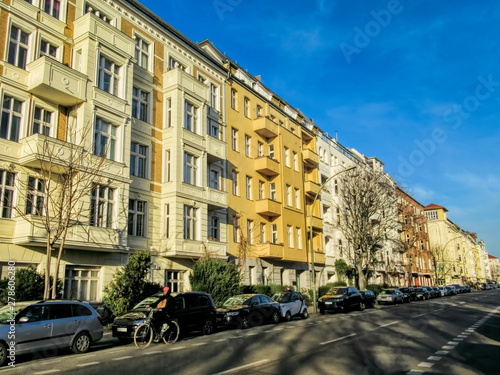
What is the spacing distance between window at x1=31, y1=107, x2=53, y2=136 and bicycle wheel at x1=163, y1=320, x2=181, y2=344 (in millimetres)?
11147

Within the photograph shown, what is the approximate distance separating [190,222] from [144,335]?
12852 millimetres

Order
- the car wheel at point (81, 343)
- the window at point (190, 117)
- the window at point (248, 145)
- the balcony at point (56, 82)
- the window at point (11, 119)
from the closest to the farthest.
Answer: the car wheel at point (81, 343), the window at point (11, 119), the balcony at point (56, 82), the window at point (190, 117), the window at point (248, 145)

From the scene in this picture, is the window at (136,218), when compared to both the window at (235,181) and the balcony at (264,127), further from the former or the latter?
the balcony at (264,127)

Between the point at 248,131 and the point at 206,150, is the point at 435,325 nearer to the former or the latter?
the point at 206,150

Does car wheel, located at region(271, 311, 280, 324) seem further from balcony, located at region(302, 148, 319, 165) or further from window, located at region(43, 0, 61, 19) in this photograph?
balcony, located at region(302, 148, 319, 165)

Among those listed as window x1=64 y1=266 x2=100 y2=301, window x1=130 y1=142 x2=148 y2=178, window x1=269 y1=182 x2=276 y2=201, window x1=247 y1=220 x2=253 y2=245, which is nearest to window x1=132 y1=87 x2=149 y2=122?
window x1=130 y1=142 x2=148 y2=178

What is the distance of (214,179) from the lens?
29.5 meters

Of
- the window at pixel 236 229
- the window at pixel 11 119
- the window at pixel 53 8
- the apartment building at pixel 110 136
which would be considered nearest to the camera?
the window at pixel 11 119

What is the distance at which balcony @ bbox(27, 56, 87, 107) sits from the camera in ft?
→ 60.4

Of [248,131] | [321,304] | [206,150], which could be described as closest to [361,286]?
[321,304]

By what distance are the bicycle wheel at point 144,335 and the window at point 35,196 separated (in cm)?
788

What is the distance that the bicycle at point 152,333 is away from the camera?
12.5m

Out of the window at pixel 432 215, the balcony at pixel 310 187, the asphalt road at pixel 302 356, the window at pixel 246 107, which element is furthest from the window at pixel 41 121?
the window at pixel 432 215

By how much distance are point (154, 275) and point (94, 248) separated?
15.6ft
